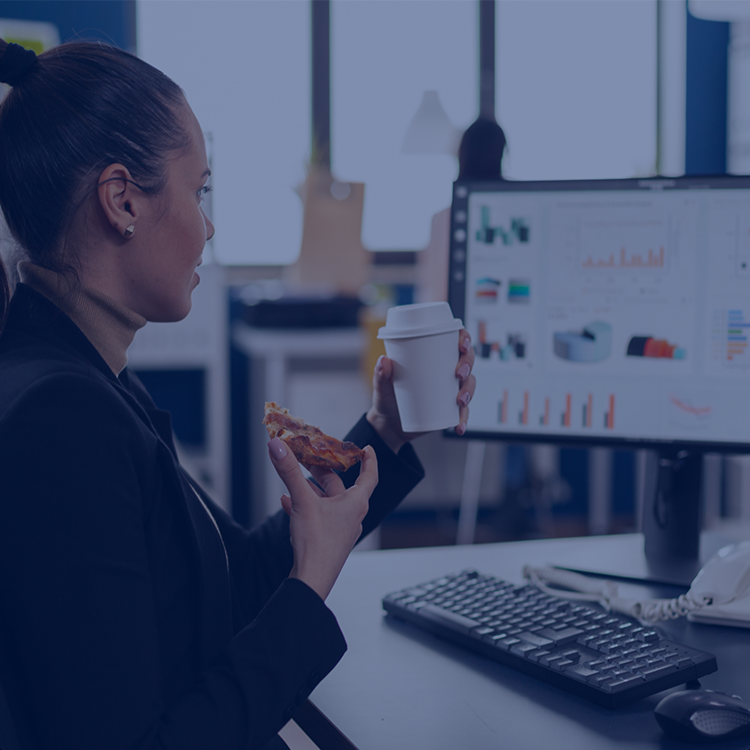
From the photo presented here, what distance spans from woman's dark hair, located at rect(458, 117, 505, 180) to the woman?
0.51 metres

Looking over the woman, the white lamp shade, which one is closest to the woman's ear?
the woman

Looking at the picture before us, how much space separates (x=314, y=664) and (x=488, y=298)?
1.88 feet

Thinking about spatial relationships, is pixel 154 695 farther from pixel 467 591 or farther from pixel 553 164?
pixel 553 164

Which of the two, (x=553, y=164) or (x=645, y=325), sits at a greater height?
(x=553, y=164)

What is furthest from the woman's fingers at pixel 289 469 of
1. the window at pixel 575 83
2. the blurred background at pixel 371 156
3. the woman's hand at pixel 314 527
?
the window at pixel 575 83

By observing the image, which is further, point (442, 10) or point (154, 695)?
point (442, 10)

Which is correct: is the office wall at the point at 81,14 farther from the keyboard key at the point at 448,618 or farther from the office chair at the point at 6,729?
the office chair at the point at 6,729

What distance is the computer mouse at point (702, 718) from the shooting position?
60cm

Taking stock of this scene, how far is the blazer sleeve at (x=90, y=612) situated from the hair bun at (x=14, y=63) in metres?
0.29

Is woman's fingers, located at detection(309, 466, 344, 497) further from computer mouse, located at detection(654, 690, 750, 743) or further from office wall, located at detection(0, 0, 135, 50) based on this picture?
office wall, located at detection(0, 0, 135, 50)

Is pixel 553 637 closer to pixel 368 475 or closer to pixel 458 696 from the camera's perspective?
pixel 458 696

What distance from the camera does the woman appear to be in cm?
57

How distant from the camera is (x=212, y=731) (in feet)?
1.97

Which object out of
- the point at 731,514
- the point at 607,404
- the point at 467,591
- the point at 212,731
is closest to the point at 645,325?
the point at 607,404
